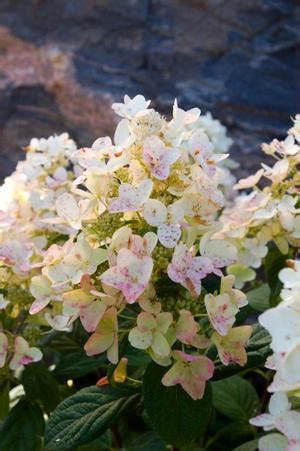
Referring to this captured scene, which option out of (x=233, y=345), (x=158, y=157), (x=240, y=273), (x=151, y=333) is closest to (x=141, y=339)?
(x=151, y=333)

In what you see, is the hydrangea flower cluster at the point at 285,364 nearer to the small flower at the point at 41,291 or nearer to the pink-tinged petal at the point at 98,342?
the pink-tinged petal at the point at 98,342

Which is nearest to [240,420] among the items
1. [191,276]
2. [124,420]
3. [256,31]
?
[124,420]

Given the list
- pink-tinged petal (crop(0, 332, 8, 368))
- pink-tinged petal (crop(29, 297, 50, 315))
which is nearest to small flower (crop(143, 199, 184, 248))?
pink-tinged petal (crop(29, 297, 50, 315))

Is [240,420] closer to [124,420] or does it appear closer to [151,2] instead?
[124,420]

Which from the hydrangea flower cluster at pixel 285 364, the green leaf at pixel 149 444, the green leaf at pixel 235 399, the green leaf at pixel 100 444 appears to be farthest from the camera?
the green leaf at pixel 235 399

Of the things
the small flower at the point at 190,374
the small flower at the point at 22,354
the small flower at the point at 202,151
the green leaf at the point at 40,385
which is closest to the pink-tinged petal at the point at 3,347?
the small flower at the point at 22,354

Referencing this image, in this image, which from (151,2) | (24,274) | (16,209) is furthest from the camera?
(151,2)
